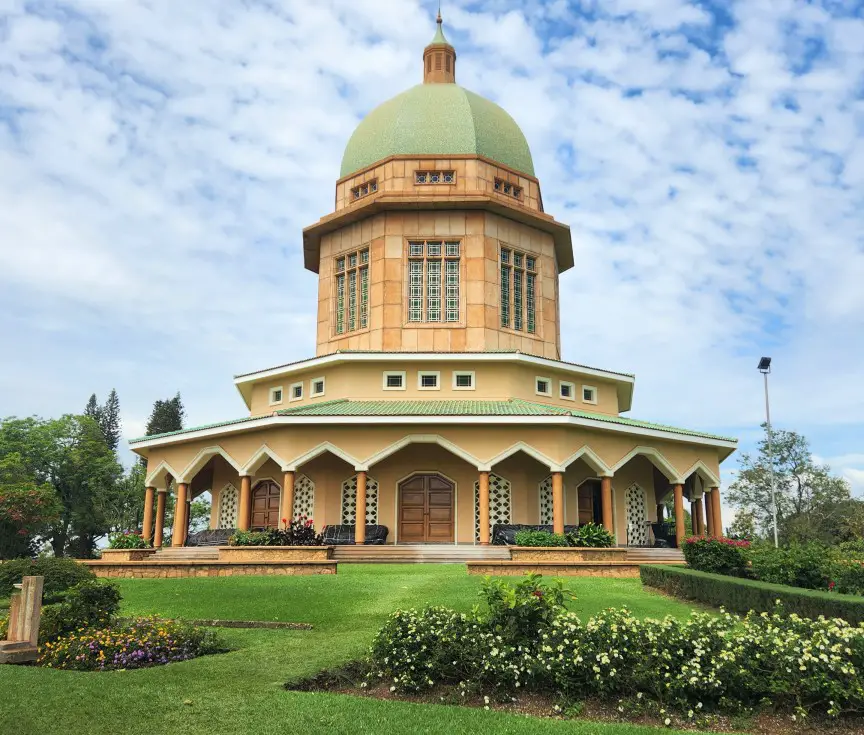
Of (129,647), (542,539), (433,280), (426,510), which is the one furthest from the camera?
(433,280)

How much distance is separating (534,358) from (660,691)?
69.8 feet

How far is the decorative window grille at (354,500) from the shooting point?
2823cm

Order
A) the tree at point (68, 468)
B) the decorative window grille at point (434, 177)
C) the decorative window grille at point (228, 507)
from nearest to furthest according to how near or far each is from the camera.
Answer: the decorative window grille at point (228, 507), the decorative window grille at point (434, 177), the tree at point (68, 468)

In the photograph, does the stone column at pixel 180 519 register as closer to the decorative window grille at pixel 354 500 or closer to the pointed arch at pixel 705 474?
the decorative window grille at pixel 354 500

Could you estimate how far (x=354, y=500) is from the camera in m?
28.5

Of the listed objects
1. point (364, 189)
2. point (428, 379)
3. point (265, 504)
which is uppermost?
point (364, 189)

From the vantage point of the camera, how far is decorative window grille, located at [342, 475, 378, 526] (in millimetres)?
28234

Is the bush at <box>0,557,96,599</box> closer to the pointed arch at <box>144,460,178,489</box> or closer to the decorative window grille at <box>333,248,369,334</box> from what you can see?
the pointed arch at <box>144,460,178,489</box>

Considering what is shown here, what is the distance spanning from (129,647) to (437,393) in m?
19.5

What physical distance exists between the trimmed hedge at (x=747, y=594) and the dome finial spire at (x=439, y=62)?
86.5ft

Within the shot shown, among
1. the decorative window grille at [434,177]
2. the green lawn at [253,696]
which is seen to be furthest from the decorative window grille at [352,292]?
the green lawn at [253,696]

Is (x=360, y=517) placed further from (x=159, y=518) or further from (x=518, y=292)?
(x=518, y=292)

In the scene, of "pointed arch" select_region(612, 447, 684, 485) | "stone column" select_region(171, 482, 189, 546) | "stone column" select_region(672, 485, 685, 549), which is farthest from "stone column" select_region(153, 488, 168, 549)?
"stone column" select_region(672, 485, 685, 549)

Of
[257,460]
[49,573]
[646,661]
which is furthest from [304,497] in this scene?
[646,661]
